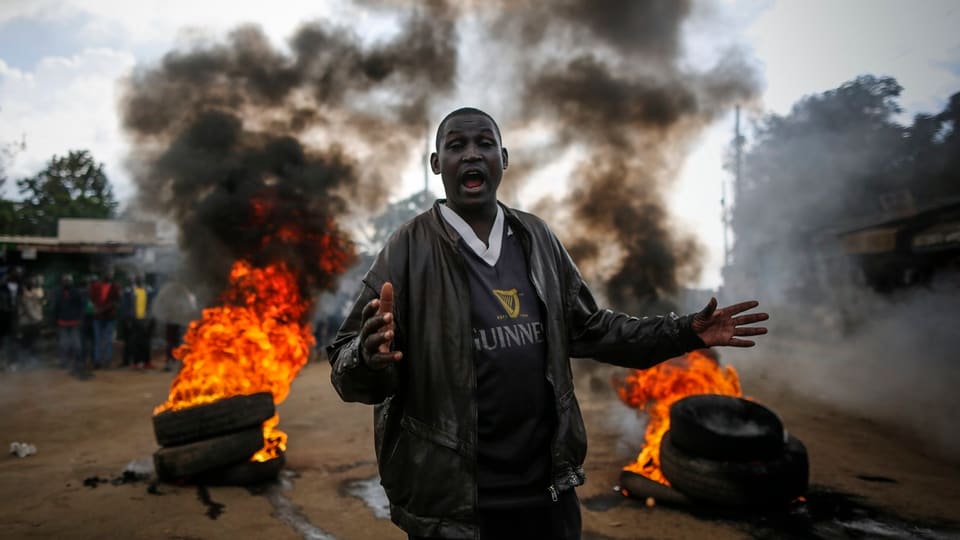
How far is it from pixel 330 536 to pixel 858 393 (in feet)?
33.6

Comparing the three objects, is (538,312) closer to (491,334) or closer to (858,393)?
(491,334)

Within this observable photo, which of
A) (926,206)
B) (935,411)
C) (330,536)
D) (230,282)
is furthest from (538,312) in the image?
(926,206)

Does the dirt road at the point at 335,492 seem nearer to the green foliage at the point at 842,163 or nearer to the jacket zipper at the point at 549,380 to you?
the jacket zipper at the point at 549,380

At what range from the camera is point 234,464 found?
5.29m

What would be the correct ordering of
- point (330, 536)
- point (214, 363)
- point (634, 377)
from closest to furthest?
point (330, 536) → point (214, 363) → point (634, 377)

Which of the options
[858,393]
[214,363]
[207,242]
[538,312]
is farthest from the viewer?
[858,393]

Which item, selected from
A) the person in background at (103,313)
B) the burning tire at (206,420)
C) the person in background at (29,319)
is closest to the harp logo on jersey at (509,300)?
the burning tire at (206,420)

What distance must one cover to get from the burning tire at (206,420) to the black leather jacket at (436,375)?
158 inches

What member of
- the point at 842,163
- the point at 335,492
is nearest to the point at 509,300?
the point at 335,492

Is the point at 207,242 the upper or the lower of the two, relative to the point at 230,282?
upper

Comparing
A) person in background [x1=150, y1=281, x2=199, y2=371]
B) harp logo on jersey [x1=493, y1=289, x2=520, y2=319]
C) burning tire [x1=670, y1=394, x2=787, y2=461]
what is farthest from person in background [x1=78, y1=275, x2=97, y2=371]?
harp logo on jersey [x1=493, y1=289, x2=520, y2=319]

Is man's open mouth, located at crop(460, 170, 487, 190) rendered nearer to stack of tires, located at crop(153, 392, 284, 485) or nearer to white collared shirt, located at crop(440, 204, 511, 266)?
white collared shirt, located at crop(440, 204, 511, 266)

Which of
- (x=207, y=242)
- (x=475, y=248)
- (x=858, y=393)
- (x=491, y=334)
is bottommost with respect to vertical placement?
(x=858, y=393)

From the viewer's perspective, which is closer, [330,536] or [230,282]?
[330,536]
